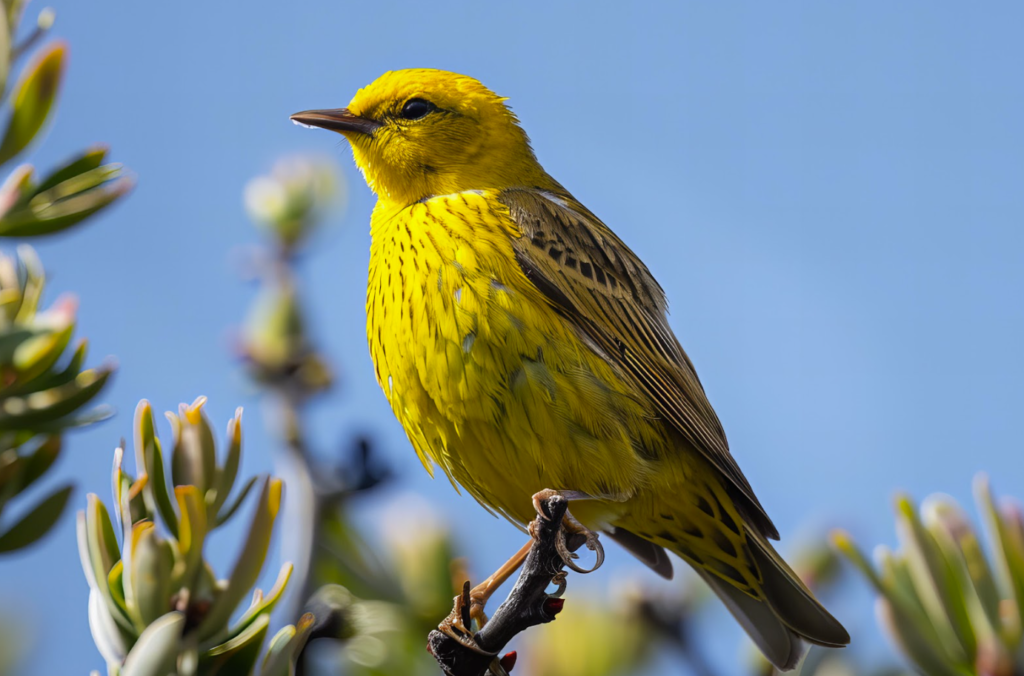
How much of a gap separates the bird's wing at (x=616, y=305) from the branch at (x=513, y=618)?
4.73 ft

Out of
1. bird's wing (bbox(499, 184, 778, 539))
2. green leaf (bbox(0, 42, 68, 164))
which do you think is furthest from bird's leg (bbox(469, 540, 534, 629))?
green leaf (bbox(0, 42, 68, 164))

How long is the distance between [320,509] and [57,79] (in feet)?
4.65

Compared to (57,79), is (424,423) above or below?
below

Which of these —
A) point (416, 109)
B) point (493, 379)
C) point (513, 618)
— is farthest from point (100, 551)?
point (416, 109)

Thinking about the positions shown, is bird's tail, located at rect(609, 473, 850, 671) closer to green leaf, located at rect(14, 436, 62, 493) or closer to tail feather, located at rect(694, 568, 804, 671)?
tail feather, located at rect(694, 568, 804, 671)

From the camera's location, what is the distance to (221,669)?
1.90 metres

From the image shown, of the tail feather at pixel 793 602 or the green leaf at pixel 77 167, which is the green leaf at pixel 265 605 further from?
the tail feather at pixel 793 602

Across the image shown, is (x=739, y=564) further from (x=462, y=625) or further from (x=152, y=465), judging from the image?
(x=152, y=465)

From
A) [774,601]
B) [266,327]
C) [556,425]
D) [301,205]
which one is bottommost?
[774,601]

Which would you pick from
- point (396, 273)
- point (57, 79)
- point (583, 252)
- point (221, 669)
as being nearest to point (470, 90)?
point (583, 252)

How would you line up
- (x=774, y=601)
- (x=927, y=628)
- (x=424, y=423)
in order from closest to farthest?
(x=927, y=628) < (x=424, y=423) < (x=774, y=601)

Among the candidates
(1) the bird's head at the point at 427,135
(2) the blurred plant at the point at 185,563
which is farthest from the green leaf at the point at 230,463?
(1) the bird's head at the point at 427,135

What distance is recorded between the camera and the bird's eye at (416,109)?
5.23m

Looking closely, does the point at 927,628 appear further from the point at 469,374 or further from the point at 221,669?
the point at 469,374
